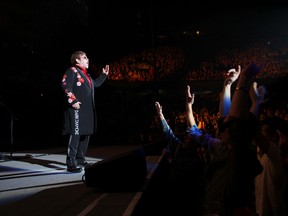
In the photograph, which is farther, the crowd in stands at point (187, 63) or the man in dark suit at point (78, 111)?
the crowd in stands at point (187, 63)

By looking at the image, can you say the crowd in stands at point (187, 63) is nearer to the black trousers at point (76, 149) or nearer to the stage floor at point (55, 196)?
the black trousers at point (76, 149)

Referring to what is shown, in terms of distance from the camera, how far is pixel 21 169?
4188 millimetres

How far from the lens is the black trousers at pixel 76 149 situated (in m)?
3.99

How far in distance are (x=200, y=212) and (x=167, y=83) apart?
1097 cm

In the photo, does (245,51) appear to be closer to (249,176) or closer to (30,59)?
(30,59)

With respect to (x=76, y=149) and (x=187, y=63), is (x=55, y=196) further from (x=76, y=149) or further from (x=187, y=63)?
(x=187, y=63)

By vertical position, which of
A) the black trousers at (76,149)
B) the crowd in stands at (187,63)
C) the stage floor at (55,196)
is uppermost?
the crowd in stands at (187,63)

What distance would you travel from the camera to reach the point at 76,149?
4.07 m

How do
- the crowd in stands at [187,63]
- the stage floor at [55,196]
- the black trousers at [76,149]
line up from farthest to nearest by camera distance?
the crowd in stands at [187,63] → the black trousers at [76,149] → the stage floor at [55,196]

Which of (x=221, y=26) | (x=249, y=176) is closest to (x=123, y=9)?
(x=221, y=26)

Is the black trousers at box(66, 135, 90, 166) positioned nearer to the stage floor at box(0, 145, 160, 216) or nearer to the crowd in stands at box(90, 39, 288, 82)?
the stage floor at box(0, 145, 160, 216)

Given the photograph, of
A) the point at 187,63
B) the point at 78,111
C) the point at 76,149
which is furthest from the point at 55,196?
the point at 187,63

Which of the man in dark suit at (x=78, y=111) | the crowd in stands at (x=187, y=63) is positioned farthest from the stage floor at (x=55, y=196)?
the crowd in stands at (x=187, y=63)

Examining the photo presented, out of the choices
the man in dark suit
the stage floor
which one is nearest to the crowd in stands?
the man in dark suit
